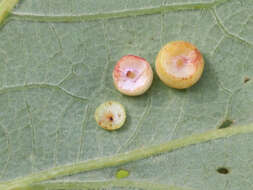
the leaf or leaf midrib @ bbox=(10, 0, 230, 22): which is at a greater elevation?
leaf midrib @ bbox=(10, 0, 230, 22)

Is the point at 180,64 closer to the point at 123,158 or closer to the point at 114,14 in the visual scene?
the point at 114,14

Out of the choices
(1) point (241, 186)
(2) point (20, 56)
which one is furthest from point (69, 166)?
(1) point (241, 186)

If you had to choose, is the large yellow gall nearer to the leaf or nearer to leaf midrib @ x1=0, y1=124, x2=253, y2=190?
the leaf

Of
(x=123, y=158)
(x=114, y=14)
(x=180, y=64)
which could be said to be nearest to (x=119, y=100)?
(x=123, y=158)

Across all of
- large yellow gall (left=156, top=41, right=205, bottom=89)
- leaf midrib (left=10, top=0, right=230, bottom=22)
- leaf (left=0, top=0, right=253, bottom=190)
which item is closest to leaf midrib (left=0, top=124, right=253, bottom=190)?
leaf (left=0, top=0, right=253, bottom=190)

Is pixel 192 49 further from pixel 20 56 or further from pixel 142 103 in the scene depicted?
pixel 20 56

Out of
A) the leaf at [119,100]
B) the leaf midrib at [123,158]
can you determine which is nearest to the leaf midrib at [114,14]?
the leaf at [119,100]
